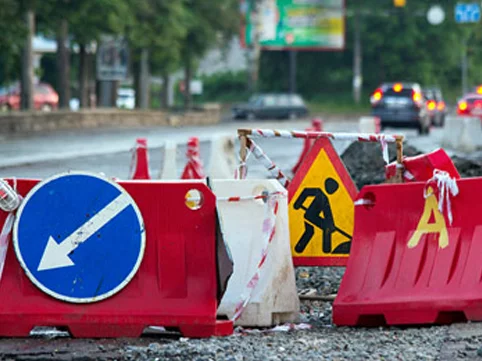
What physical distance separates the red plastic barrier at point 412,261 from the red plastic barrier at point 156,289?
3.17ft

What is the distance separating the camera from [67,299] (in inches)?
303

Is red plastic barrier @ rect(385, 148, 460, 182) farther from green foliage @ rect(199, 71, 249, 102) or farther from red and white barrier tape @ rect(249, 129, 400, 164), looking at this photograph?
green foliage @ rect(199, 71, 249, 102)

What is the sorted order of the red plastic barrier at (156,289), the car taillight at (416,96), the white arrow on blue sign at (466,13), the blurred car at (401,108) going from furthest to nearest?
1. the white arrow on blue sign at (466,13)
2. the car taillight at (416,96)
3. the blurred car at (401,108)
4. the red plastic barrier at (156,289)

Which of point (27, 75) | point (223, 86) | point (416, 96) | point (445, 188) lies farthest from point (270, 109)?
point (445, 188)

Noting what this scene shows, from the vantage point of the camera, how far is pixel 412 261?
832 cm

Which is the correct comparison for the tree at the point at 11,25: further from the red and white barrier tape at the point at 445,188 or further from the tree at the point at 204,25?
the red and white barrier tape at the point at 445,188

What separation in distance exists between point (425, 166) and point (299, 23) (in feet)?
255

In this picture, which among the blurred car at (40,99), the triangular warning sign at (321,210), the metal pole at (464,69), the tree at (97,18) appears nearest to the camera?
the triangular warning sign at (321,210)

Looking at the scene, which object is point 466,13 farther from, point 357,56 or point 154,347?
point 154,347

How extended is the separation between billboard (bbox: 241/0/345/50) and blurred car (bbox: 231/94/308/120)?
13044mm

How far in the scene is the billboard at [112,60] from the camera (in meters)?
55.3

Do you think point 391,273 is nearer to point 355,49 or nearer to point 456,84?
point 355,49

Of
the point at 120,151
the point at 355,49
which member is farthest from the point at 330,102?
the point at 120,151

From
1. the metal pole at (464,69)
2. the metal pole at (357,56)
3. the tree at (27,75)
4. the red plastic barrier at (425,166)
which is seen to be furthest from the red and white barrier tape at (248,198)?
the metal pole at (464,69)
